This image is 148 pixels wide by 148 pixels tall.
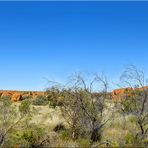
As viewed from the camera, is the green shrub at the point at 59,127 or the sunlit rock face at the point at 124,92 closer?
the sunlit rock face at the point at 124,92

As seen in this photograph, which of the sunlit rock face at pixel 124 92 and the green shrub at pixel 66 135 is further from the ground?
the sunlit rock face at pixel 124 92

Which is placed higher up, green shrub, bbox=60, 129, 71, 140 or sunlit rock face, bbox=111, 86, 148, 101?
sunlit rock face, bbox=111, 86, 148, 101

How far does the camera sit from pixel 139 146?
1505cm

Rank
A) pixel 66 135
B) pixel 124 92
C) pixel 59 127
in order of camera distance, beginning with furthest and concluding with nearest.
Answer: pixel 124 92
pixel 59 127
pixel 66 135

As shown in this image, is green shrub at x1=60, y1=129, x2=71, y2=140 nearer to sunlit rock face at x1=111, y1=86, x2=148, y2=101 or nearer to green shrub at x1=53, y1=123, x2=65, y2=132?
green shrub at x1=53, y1=123, x2=65, y2=132

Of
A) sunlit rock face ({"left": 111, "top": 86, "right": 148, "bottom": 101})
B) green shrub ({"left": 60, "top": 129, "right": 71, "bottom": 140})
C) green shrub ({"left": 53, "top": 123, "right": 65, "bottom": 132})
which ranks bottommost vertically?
green shrub ({"left": 60, "top": 129, "right": 71, "bottom": 140})

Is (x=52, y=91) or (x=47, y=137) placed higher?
(x=52, y=91)

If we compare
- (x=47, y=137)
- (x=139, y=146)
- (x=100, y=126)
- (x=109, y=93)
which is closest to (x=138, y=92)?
(x=109, y=93)

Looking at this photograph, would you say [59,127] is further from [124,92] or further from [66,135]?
[124,92]

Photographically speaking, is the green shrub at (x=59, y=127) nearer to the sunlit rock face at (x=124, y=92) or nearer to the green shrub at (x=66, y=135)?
the green shrub at (x=66, y=135)

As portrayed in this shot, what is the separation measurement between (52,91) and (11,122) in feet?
11.4

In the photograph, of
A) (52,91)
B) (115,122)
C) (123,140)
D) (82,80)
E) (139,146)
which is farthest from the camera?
(115,122)

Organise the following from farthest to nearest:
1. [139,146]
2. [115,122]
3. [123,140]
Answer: [115,122] < [123,140] < [139,146]

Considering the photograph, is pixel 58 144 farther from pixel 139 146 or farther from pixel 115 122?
pixel 115 122
